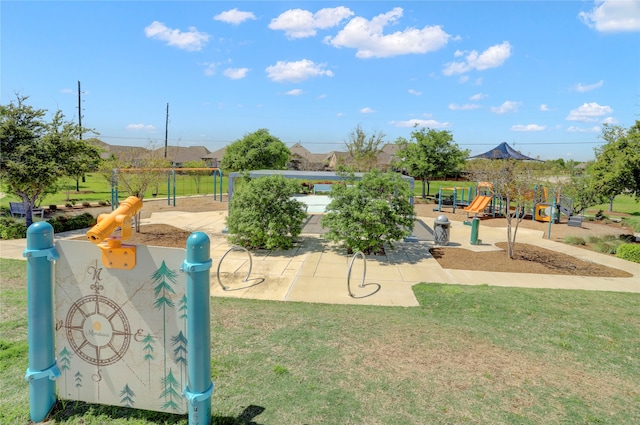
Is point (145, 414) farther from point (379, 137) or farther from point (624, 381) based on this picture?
point (379, 137)

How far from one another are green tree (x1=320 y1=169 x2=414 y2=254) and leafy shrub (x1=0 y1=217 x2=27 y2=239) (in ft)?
30.7

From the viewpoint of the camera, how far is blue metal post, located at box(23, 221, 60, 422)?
300cm

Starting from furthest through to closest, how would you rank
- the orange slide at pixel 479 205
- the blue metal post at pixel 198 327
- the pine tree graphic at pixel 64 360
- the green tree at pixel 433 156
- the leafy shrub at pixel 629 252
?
1. the green tree at pixel 433 156
2. the orange slide at pixel 479 205
3. the leafy shrub at pixel 629 252
4. the pine tree graphic at pixel 64 360
5. the blue metal post at pixel 198 327

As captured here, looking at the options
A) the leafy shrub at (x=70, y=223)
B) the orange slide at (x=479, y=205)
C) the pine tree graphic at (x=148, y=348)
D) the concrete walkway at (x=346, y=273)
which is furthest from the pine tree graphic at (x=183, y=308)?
the orange slide at (x=479, y=205)

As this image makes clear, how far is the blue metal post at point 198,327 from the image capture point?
2.80 meters

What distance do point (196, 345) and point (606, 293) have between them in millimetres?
8848

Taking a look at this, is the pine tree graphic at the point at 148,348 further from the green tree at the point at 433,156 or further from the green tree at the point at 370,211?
the green tree at the point at 433,156

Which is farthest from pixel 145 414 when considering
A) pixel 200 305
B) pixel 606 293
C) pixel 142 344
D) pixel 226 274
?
pixel 606 293

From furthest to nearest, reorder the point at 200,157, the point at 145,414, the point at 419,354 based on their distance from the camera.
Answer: the point at 200,157 → the point at 419,354 → the point at 145,414

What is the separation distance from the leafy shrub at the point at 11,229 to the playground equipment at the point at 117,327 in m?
11.5

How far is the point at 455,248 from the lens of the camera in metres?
12.8

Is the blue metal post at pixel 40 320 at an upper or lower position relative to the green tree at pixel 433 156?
lower

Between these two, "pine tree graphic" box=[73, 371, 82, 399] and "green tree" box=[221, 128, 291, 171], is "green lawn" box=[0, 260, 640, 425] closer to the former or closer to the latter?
"pine tree graphic" box=[73, 371, 82, 399]

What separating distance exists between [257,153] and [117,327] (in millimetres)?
37947
